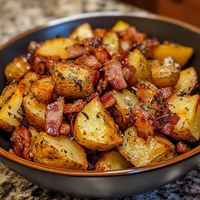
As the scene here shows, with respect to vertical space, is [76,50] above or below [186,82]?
above

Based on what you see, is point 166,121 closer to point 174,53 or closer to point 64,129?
point 64,129

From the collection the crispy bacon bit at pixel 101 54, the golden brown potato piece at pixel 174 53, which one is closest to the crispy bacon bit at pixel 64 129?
the crispy bacon bit at pixel 101 54

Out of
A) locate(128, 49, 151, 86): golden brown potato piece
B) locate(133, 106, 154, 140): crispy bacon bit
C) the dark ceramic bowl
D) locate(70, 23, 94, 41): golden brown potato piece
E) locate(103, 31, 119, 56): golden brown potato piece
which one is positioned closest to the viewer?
the dark ceramic bowl

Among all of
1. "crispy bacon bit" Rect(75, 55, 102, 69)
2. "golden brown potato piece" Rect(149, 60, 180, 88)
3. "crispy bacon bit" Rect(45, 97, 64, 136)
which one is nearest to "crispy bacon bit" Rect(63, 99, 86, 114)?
"crispy bacon bit" Rect(45, 97, 64, 136)

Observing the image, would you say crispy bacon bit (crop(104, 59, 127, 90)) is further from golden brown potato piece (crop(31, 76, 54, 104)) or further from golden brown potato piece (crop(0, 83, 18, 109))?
golden brown potato piece (crop(0, 83, 18, 109))

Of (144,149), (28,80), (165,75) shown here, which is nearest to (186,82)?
(165,75)

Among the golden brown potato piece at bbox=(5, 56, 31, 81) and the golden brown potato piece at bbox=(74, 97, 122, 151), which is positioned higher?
the golden brown potato piece at bbox=(5, 56, 31, 81)

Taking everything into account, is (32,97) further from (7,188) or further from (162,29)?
(162,29)
